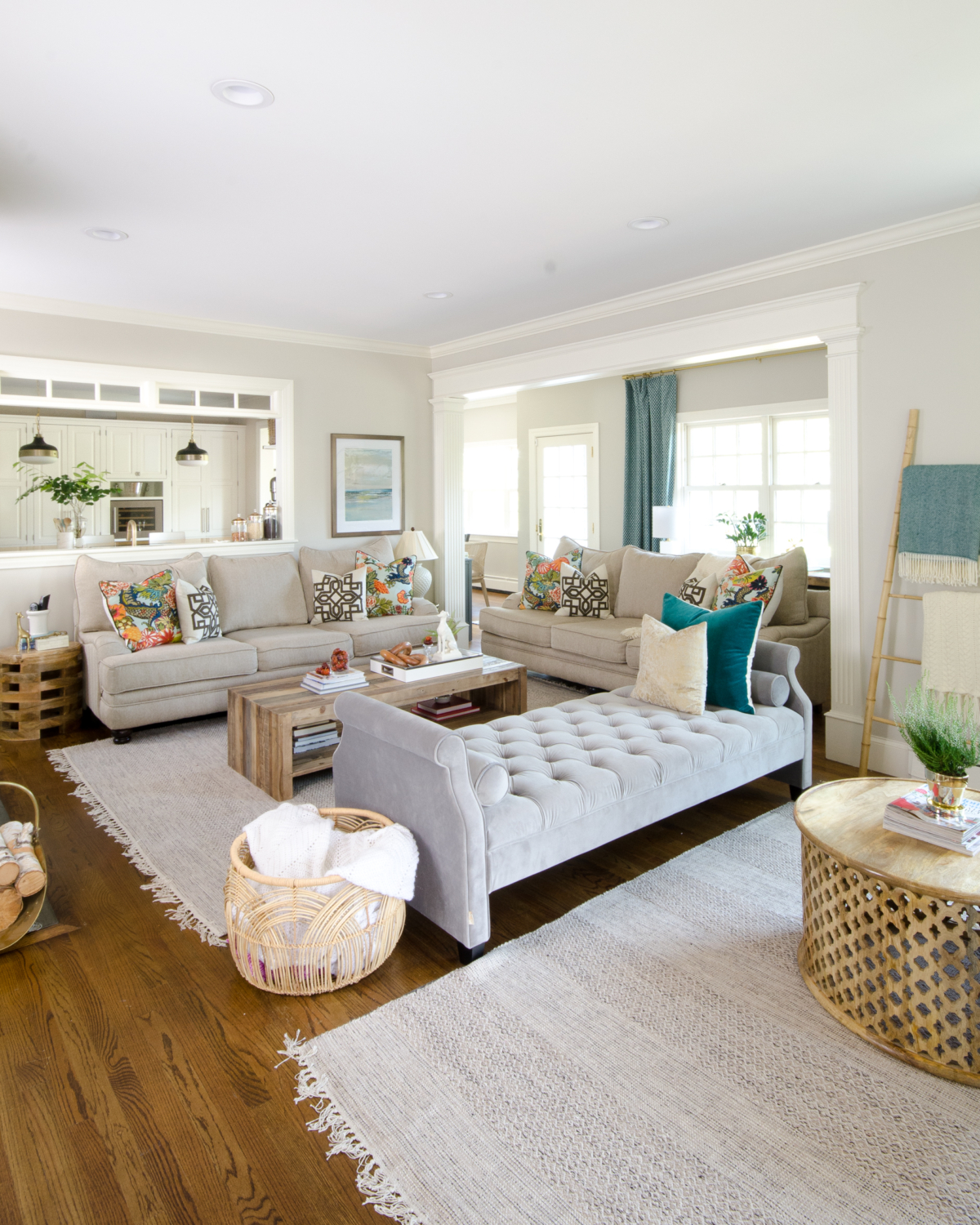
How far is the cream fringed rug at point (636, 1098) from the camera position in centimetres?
161

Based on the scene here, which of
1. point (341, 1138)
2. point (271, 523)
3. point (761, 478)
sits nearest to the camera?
point (341, 1138)

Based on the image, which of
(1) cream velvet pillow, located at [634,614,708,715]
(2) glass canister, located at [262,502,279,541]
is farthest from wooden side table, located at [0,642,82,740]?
(1) cream velvet pillow, located at [634,614,708,715]

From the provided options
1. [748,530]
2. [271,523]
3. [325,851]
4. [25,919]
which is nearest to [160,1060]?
[325,851]

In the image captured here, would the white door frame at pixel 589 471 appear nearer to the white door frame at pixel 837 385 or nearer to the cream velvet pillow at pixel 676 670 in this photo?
the white door frame at pixel 837 385

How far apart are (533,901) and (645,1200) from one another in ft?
4.10

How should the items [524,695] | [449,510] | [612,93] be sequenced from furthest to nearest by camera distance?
[449,510] < [524,695] < [612,93]

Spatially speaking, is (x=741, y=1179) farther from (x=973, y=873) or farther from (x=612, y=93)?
(x=612, y=93)

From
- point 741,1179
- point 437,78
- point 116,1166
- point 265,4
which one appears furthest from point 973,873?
point 265,4

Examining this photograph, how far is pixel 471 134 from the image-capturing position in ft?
9.23

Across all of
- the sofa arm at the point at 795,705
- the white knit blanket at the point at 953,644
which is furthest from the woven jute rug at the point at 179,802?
the white knit blanket at the point at 953,644

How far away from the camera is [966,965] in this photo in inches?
77.3

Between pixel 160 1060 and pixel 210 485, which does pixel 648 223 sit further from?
pixel 210 485

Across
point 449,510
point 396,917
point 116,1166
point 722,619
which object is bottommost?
point 116,1166

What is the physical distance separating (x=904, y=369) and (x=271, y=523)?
4538 mm
